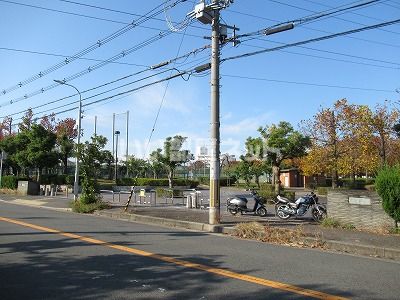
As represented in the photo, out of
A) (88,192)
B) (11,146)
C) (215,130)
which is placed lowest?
(88,192)

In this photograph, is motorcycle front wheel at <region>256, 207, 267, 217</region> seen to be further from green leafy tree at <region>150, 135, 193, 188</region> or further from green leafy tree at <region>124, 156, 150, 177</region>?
green leafy tree at <region>124, 156, 150, 177</region>

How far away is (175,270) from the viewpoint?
805 centimetres

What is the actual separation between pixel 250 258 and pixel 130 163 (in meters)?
64.3

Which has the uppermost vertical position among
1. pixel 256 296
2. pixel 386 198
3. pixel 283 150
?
pixel 283 150

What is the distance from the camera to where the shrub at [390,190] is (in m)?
12.3

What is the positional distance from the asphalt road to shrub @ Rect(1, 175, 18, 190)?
1047 inches

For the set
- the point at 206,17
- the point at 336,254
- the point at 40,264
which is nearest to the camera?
the point at 40,264

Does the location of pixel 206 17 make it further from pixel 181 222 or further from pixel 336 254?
pixel 336 254

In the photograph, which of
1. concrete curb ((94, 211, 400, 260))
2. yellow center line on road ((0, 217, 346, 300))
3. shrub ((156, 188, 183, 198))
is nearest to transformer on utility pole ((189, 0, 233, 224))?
concrete curb ((94, 211, 400, 260))

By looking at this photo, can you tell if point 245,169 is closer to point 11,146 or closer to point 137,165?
point 137,165

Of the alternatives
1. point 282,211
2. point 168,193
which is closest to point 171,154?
point 168,193

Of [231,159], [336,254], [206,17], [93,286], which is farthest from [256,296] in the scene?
[231,159]

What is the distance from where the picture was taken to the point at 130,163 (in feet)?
238

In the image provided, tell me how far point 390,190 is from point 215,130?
606cm
